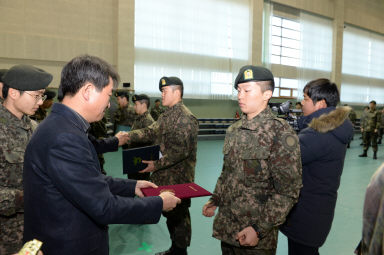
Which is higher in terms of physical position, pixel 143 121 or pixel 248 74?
pixel 248 74

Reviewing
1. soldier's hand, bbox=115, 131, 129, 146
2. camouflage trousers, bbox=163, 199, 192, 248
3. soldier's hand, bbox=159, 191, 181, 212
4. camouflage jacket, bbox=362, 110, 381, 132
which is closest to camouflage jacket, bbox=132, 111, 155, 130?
soldier's hand, bbox=115, 131, 129, 146

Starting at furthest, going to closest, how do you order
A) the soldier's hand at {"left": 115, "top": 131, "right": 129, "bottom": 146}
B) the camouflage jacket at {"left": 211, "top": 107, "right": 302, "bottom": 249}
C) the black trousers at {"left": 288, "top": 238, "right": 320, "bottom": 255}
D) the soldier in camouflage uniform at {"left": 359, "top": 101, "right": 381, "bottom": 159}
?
1. the soldier in camouflage uniform at {"left": 359, "top": 101, "right": 381, "bottom": 159}
2. the soldier's hand at {"left": 115, "top": 131, "right": 129, "bottom": 146}
3. the black trousers at {"left": 288, "top": 238, "right": 320, "bottom": 255}
4. the camouflage jacket at {"left": 211, "top": 107, "right": 302, "bottom": 249}

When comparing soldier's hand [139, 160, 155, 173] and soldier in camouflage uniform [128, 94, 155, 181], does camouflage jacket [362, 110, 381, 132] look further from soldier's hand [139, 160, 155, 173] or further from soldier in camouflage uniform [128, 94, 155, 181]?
soldier's hand [139, 160, 155, 173]

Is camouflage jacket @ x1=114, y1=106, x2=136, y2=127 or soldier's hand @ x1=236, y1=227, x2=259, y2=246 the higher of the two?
camouflage jacket @ x1=114, y1=106, x2=136, y2=127

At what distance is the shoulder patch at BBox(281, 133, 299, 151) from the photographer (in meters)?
1.47

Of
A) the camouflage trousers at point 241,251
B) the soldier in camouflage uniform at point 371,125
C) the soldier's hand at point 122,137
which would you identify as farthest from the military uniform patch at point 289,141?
the soldier in camouflage uniform at point 371,125

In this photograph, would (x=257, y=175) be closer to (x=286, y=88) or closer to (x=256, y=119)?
(x=256, y=119)

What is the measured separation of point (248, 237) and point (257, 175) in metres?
0.34

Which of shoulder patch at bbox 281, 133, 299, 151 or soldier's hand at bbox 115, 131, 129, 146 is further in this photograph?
soldier's hand at bbox 115, 131, 129, 146

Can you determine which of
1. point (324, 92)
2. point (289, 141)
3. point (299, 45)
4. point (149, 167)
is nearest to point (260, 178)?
point (289, 141)

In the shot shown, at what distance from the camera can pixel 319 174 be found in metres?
1.84

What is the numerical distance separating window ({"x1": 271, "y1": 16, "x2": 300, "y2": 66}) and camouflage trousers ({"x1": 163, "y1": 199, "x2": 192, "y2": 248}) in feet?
46.8

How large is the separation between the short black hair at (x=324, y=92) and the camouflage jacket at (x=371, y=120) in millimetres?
8338

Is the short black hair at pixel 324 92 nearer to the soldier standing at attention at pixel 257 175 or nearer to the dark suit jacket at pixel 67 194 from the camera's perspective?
the soldier standing at attention at pixel 257 175
